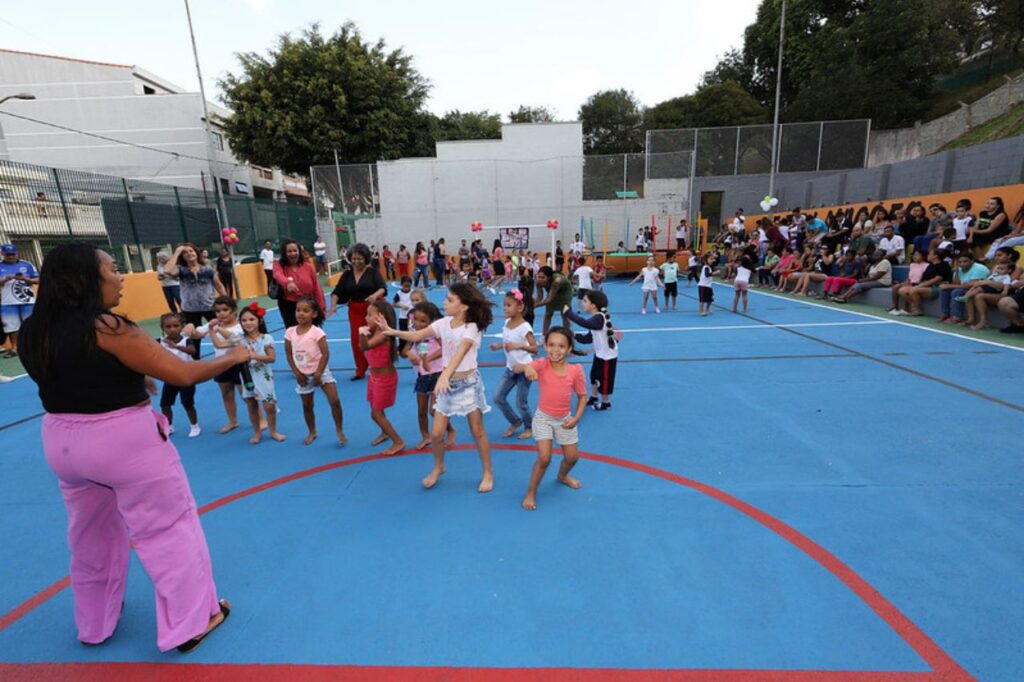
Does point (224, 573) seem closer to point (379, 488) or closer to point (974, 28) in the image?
point (379, 488)

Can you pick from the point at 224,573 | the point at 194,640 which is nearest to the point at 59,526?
the point at 224,573

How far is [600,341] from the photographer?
5320mm

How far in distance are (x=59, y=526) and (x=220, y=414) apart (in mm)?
2347

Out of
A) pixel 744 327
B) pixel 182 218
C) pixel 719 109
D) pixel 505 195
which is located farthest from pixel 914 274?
pixel 719 109

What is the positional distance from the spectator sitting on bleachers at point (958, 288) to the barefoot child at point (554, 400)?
30.2 ft

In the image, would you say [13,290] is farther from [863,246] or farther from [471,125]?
[471,125]

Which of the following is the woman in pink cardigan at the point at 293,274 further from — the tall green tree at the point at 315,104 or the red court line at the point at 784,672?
the tall green tree at the point at 315,104

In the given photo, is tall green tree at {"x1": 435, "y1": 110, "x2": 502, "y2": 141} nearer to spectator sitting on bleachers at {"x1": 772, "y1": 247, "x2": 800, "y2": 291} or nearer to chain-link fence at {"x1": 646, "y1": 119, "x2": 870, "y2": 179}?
chain-link fence at {"x1": 646, "y1": 119, "x2": 870, "y2": 179}

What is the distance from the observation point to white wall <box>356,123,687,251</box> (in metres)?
24.1

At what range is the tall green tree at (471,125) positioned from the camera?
45.0m

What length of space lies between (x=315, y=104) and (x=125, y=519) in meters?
27.8

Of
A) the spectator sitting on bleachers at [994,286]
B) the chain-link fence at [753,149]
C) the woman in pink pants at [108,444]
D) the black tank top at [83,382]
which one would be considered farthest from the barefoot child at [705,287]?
the chain-link fence at [753,149]

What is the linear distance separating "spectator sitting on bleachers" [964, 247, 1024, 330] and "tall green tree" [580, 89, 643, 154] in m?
46.6

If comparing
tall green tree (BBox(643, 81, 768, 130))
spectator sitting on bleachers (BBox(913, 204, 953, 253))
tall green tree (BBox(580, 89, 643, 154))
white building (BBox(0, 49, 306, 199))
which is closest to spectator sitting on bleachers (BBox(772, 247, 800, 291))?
spectator sitting on bleachers (BBox(913, 204, 953, 253))
